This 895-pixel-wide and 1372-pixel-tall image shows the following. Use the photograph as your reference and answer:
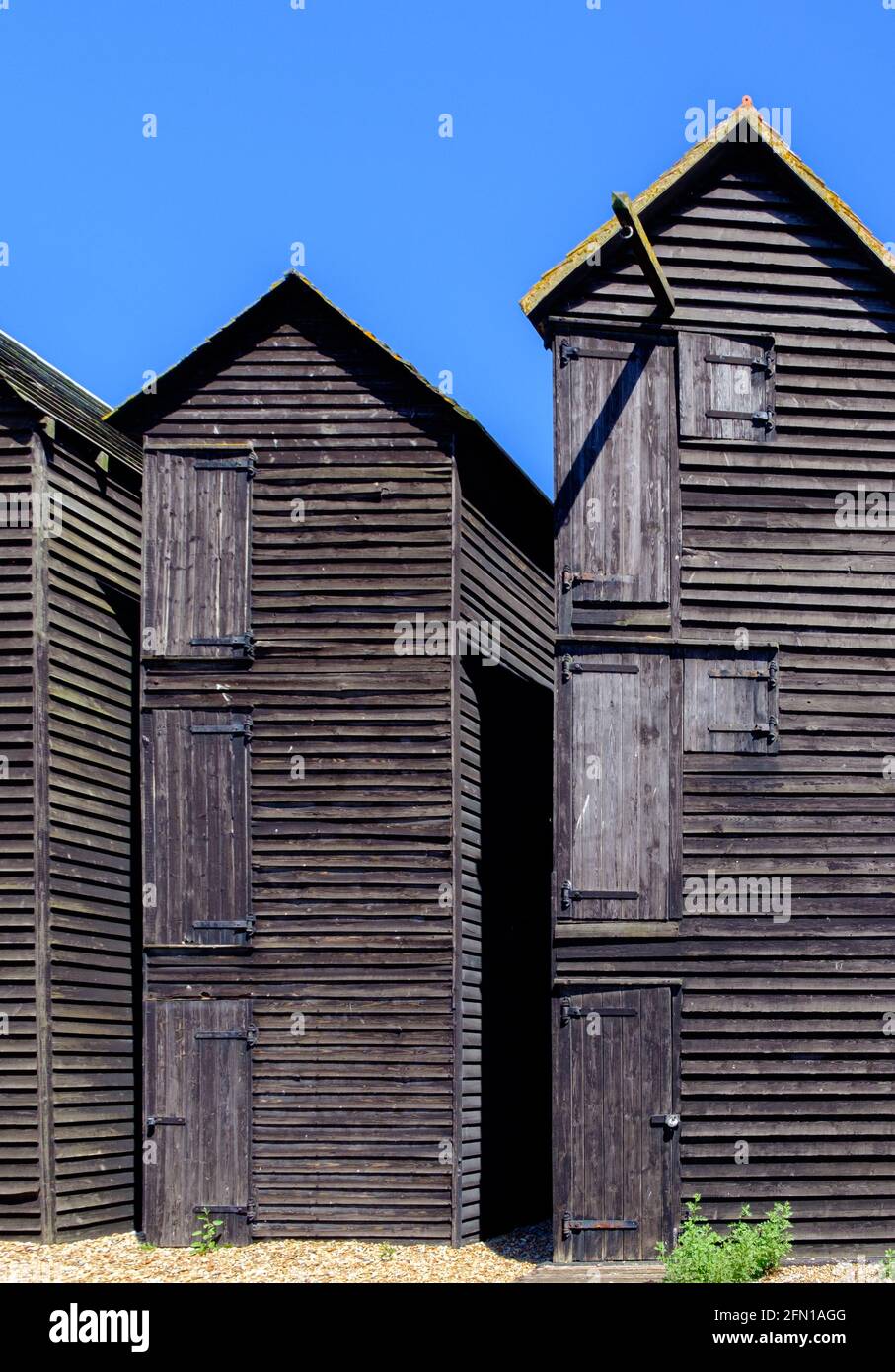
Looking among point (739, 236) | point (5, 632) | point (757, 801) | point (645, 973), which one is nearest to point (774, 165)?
point (739, 236)

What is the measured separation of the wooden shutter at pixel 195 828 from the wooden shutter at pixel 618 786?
138 inches

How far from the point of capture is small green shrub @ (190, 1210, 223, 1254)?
15680mm

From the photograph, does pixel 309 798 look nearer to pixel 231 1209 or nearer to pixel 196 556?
pixel 196 556

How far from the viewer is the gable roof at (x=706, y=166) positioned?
14.7m

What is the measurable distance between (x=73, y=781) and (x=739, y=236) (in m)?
8.28

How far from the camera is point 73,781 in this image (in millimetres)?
17000

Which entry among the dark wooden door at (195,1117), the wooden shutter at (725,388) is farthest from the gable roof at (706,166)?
the dark wooden door at (195,1117)

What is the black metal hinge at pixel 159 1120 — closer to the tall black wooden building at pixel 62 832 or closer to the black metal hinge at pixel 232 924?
the tall black wooden building at pixel 62 832

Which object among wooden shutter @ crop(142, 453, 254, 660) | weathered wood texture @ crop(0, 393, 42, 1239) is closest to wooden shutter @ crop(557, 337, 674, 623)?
wooden shutter @ crop(142, 453, 254, 660)

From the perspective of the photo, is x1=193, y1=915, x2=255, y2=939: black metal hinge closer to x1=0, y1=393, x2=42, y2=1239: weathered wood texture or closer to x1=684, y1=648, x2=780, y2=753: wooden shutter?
x1=0, y1=393, x2=42, y2=1239: weathered wood texture

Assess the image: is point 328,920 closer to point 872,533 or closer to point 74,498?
point 74,498

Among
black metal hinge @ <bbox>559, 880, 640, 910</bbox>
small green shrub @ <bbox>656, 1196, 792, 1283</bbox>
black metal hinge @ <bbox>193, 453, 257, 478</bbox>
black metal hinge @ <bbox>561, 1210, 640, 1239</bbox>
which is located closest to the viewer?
small green shrub @ <bbox>656, 1196, 792, 1283</bbox>

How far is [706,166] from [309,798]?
6.88 metres

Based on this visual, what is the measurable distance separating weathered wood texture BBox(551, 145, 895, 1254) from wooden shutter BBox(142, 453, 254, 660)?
367cm
